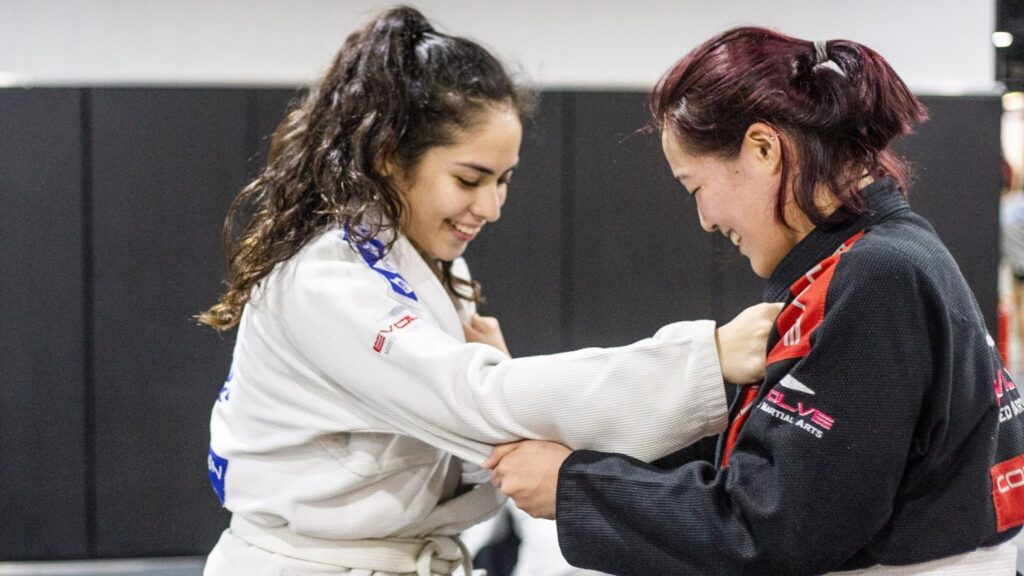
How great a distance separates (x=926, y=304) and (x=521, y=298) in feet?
10.2

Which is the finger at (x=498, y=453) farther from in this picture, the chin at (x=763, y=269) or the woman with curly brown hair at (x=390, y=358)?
the chin at (x=763, y=269)

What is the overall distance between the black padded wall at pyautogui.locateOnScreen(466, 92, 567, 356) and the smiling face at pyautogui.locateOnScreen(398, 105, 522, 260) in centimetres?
224

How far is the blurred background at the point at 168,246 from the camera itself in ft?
13.1

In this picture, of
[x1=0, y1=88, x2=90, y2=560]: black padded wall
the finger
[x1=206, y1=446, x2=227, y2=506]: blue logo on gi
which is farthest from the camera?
[x1=0, y1=88, x2=90, y2=560]: black padded wall

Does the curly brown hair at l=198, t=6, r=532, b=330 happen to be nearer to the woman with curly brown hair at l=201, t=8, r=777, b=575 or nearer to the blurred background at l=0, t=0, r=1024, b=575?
the woman with curly brown hair at l=201, t=8, r=777, b=575

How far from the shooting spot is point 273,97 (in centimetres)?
402

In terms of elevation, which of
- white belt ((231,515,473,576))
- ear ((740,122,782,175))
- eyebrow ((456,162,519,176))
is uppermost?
ear ((740,122,782,175))

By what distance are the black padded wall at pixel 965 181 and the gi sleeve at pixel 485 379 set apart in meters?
3.32

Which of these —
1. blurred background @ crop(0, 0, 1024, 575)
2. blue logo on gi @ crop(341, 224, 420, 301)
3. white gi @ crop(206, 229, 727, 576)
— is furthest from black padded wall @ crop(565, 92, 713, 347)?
blue logo on gi @ crop(341, 224, 420, 301)

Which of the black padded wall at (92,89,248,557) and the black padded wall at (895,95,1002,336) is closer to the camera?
the black padded wall at (92,89,248,557)

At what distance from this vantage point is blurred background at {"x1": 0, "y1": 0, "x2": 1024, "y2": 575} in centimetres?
398

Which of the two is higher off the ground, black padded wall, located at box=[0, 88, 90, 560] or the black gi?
the black gi

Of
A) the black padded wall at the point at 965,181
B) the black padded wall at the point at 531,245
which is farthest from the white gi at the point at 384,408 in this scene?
the black padded wall at the point at 965,181

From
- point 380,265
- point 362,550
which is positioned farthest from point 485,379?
point 362,550
